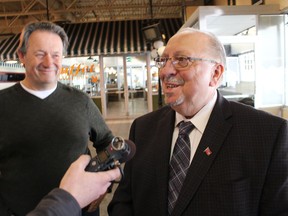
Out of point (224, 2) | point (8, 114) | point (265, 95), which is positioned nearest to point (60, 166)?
point (8, 114)

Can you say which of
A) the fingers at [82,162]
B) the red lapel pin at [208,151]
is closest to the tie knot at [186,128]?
the red lapel pin at [208,151]

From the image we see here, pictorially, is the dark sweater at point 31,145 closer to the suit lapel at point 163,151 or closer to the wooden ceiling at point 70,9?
the suit lapel at point 163,151

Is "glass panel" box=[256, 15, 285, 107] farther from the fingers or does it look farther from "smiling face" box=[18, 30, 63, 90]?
the fingers

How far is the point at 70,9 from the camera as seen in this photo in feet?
33.5

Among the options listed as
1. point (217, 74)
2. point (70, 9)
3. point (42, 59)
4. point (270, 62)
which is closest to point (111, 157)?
point (217, 74)

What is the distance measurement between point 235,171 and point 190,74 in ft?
1.52

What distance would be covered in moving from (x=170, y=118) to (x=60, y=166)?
655 millimetres

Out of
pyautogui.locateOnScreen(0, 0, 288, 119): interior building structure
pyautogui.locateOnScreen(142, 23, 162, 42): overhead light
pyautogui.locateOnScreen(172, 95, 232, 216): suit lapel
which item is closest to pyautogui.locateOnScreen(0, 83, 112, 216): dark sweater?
pyautogui.locateOnScreen(172, 95, 232, 216): suit lapel

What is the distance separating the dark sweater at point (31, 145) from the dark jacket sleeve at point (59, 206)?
0.76 m

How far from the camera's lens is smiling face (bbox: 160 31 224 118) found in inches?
52.3

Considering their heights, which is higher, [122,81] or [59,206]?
[122,81]

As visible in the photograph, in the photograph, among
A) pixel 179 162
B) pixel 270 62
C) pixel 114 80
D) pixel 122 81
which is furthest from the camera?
pixel 114 80

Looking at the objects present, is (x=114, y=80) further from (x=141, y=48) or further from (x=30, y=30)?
(x=30, y=30)

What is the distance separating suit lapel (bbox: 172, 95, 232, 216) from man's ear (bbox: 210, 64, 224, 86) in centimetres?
14
